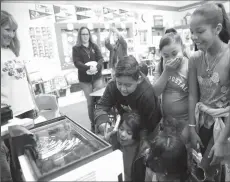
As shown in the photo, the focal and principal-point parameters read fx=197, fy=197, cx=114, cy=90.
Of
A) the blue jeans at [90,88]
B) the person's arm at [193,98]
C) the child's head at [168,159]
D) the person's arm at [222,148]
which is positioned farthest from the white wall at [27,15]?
the person's arm at [222,148]

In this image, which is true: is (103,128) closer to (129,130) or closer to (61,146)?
(129,130)

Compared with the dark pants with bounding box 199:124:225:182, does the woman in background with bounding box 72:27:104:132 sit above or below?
above

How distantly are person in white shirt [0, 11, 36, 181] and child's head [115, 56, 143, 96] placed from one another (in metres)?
0.79

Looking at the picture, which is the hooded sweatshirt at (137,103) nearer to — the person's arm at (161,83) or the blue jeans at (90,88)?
the person's arm at (161,83)

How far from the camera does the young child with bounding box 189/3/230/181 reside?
38.0 inches

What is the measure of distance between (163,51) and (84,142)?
81cm

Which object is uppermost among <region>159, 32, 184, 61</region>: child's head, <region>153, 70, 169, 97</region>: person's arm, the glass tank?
<region>159, 32, 184, 61</region>: child's head

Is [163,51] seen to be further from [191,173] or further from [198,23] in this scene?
[191,173]

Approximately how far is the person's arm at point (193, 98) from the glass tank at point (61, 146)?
702 mm

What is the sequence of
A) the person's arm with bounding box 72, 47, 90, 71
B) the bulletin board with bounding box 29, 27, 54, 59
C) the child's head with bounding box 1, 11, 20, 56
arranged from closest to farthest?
1. the child's head with bounding box 1, 11, 20, 56
2. the person's arm with bounding box 72, 47, 90, 71
3. the bulletin board with bounding box 29, 27, 54, 59

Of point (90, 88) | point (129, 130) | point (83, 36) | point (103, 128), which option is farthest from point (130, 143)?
point (83, 36)

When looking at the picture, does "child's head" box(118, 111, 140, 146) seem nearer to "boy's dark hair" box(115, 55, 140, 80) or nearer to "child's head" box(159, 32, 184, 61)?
"boy's dark hair" box(115, 55, 140, 80)

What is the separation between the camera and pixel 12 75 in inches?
55.4

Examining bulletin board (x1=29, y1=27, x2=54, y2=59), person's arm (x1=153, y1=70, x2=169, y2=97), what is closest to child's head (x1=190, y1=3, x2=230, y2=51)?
person's arm (x1=153, y1=70, x2=169, y2=97)
